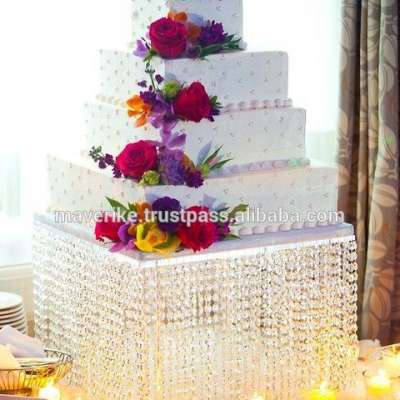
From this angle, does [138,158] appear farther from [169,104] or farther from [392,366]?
[392,366]

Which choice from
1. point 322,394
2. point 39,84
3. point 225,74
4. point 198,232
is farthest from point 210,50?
point 322,394

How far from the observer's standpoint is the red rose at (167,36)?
10.8ft

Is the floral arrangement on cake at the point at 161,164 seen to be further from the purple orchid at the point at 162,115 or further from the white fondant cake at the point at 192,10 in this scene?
the white fondant cake at the point at 192,10

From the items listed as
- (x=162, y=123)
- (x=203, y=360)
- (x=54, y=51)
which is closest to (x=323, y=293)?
(x=203, y=360)

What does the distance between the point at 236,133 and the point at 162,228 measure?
41cm

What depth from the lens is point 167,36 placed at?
328 centimetres

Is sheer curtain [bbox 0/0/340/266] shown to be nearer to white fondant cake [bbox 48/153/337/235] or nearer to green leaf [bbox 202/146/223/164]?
white fondant cake [bbox 48/153/337/235]

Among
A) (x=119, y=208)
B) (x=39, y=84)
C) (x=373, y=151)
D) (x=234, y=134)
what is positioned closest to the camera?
(x=119, y=208)

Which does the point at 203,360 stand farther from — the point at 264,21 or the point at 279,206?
the point at 264,21

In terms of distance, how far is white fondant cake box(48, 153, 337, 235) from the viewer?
3.37 m

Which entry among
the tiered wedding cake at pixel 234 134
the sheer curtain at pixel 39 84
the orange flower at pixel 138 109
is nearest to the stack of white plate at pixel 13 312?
the sheer curtain at pixel 39 84

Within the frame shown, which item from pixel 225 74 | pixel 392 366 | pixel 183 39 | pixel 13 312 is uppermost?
pixel 183 39

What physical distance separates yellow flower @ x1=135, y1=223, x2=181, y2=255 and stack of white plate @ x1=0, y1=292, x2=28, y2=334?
2.50 feet

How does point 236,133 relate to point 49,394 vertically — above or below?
above
